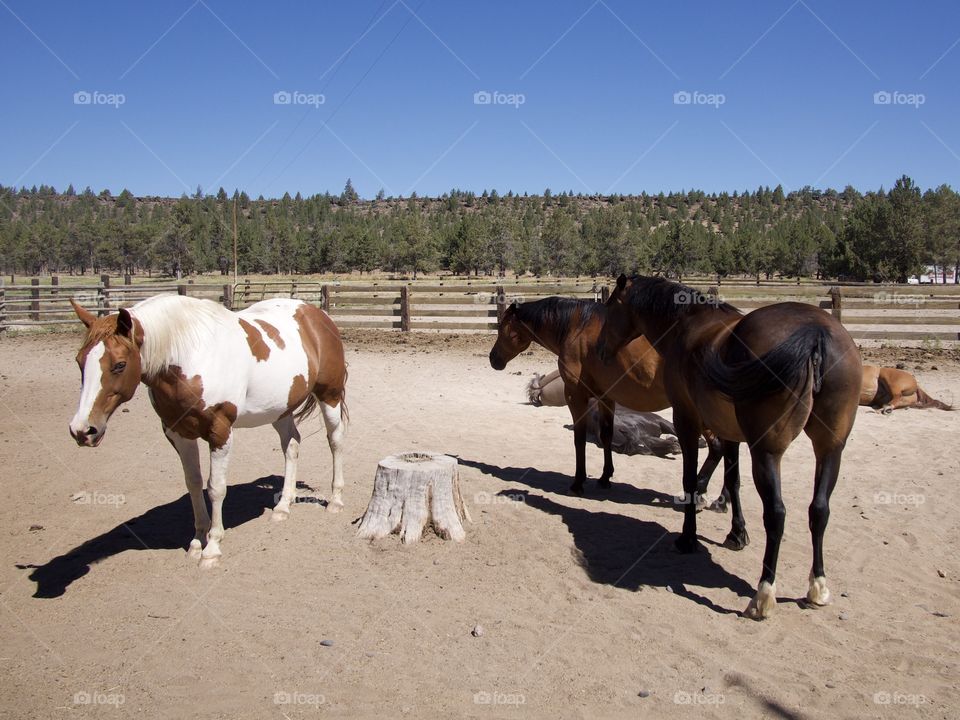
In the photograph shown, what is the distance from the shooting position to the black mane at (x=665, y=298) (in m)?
5.18

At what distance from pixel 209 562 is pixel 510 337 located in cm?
413

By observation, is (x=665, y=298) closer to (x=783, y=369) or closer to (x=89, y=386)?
(x=783, y=369)

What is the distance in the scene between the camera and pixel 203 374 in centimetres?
477

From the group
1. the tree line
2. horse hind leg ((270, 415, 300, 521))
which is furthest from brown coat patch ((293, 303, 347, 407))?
the tree line

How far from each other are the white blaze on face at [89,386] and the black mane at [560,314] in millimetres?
4326

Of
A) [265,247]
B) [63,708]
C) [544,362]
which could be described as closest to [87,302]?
[544,362]

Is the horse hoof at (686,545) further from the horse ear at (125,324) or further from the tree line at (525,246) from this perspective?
the tree line at (525,246)

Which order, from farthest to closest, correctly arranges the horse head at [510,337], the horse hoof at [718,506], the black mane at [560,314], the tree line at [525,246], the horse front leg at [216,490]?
1. the tree line at [525,246]
2. the horse head at [510,337]
3. the black mane at [560,314]
4. the horse hoof at [718,506]
5. the horse front leg at [216,490]

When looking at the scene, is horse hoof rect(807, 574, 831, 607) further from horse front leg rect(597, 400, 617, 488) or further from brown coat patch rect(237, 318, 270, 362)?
brown coat patch rect(237, 318, 270, 362)

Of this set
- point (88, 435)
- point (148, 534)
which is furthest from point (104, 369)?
point (148, 534)

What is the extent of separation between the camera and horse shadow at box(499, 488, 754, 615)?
462 centimetres

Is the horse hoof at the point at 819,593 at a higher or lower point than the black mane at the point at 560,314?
lower

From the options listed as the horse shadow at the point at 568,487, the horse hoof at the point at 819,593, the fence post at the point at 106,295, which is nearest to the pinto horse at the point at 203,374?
the horse shadow at the point at 568,487

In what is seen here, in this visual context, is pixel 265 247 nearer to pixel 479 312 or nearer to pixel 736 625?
pixel 479 312
